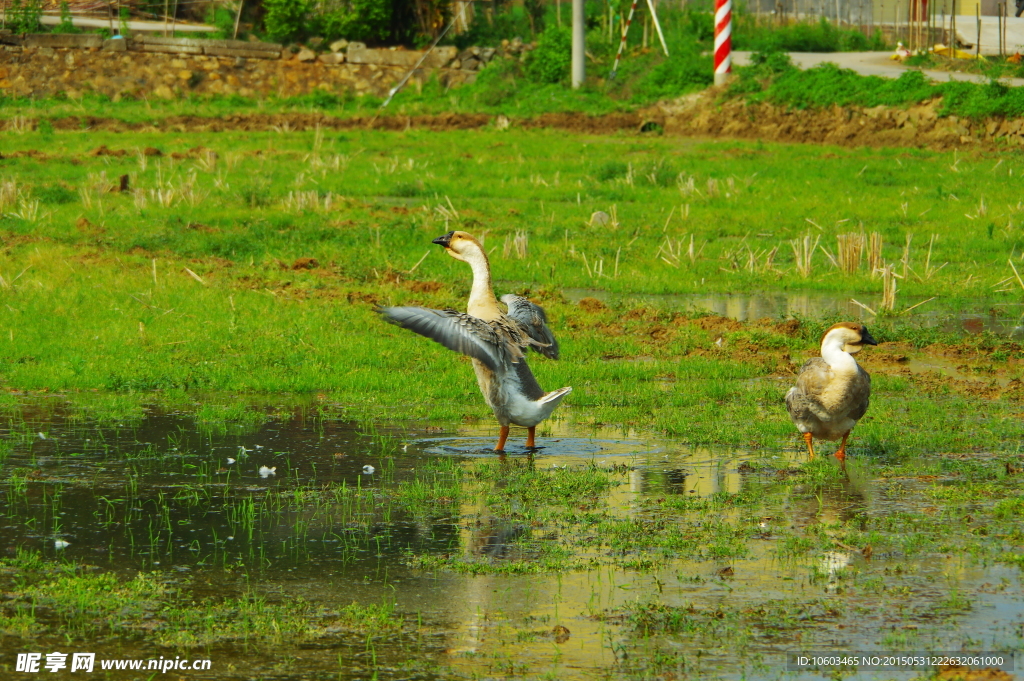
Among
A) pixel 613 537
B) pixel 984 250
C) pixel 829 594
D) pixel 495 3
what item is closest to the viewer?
pixel 829 594

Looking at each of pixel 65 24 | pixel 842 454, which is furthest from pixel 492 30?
pixel 842 454

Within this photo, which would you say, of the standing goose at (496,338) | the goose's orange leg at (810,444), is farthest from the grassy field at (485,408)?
the standing goose at (496,338)

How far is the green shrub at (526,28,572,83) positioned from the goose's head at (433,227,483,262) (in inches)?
973

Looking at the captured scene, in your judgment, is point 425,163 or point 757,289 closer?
point 757,289

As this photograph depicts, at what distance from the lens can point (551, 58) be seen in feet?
109

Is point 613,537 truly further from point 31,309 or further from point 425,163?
point 425,163

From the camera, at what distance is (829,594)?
5.88 meters

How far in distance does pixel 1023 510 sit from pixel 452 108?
2616 cm

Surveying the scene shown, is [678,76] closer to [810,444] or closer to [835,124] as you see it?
[835,124]

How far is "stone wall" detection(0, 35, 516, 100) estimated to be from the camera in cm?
3431

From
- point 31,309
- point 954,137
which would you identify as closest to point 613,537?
point 31,309

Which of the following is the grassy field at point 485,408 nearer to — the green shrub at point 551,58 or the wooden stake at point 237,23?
the green shrub at point 551,58

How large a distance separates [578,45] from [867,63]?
718cm

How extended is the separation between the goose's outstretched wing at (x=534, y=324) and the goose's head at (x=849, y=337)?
1.98m
